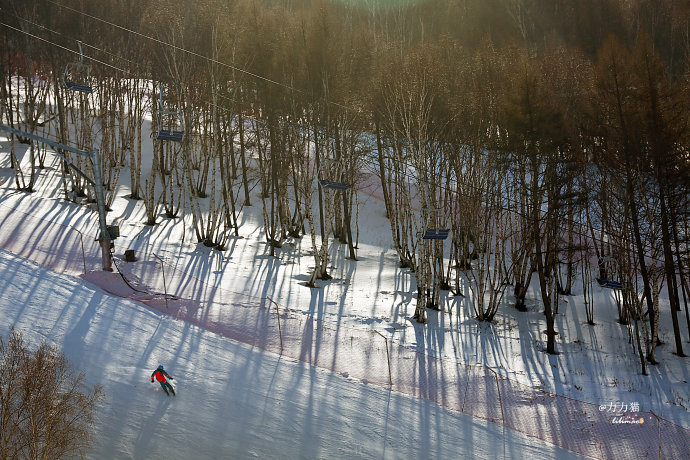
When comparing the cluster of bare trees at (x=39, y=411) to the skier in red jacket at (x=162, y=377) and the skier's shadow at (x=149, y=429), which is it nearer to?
the skier's shadow at (x=149, y=429)

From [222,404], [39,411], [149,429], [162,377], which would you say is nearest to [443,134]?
[222,404]

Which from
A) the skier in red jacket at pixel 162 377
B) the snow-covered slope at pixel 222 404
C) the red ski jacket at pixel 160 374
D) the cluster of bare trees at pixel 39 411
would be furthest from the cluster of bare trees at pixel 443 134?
the cluster of bare trees at pixel 39 411

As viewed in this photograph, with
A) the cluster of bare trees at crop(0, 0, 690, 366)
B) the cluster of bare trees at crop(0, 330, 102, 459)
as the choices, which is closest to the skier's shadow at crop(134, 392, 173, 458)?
the cluster of bare trees at crop(0, 330, 102, 459)

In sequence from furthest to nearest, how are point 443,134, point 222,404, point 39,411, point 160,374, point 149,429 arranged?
1. point 443,134
2. point 222,404
3. point 160,374
4. point 149,429
5. point 39,411

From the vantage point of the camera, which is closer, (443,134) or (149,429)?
(149,429)

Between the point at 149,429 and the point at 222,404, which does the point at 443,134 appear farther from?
the point at 149,429

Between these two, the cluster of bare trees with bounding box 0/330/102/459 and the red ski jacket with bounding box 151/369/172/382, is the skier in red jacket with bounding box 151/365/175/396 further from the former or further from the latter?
the cluster of bare trees with bounding box 0/330/102/459
